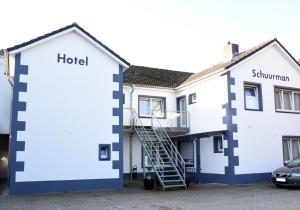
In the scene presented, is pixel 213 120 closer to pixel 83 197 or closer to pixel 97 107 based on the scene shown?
pixel 97 107

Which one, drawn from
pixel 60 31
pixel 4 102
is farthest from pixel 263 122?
pixel 4 102

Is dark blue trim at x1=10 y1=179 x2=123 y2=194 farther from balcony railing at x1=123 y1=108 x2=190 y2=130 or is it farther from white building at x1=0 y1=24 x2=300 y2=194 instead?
balcony railing at x1=123 y1=108 x2=190 y2=130

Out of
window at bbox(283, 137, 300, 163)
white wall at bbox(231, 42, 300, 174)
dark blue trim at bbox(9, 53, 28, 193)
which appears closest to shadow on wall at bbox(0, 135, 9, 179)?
dark blue trim at bbox(9, 53, 28, 193)

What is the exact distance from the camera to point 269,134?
56.4 ft

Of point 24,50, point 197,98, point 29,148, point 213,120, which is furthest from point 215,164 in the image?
point 24,50

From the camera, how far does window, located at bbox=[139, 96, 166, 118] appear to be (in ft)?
63.4

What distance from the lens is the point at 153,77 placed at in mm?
21219

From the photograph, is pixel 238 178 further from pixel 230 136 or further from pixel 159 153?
pixel 159 153

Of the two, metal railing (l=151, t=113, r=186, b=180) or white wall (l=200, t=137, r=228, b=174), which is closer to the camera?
white wall (l=200, t=137, r=228, b=174)

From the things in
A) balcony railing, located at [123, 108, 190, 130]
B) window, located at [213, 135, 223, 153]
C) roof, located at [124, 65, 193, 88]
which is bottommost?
window, located at [213, 135, 223, 153]

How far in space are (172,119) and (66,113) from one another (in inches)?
285

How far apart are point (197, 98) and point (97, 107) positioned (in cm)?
632

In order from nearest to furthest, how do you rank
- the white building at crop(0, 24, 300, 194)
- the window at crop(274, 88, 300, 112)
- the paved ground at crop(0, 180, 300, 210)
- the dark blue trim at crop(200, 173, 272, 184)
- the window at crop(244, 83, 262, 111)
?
the paved ground at crop(0, 180, 300, 210), the white building at crop(0, 24, 300, 194), the dark blue trim at crop(200, 173, 272, 184), the window at crop(244, 83, 262, 111), the window at crop(274, 88, 300, 112)

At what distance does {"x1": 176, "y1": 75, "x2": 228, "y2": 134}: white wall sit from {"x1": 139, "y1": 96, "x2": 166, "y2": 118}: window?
1.60 m
